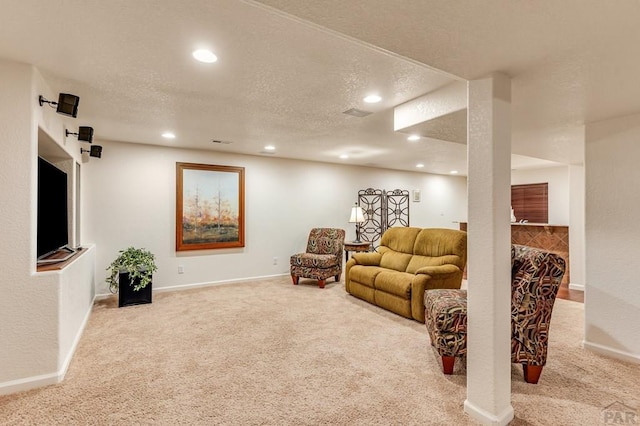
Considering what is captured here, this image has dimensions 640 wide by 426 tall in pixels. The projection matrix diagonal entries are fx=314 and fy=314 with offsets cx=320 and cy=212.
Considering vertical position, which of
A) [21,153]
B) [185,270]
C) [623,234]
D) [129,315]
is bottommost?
[129,315]

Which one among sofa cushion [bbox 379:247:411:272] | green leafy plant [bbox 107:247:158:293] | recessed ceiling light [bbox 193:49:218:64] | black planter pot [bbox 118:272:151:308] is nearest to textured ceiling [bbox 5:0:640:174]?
recessed ceiling light [bbox 193:49:218:64]

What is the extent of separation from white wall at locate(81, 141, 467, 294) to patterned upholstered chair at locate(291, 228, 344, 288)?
1.85ft

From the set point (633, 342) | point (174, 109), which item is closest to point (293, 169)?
point (174, 109)

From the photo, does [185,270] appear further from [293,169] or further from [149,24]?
[149,24]

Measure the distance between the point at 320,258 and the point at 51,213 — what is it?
355cm

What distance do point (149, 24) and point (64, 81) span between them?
1.39 metres

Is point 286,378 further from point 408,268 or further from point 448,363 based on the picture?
point 408,268

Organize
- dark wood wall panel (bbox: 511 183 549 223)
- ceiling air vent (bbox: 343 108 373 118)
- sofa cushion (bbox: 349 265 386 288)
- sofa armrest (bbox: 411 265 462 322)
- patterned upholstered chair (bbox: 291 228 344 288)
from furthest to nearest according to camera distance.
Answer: dark wood wall panel (bbox: 511 183 549 223) < patterned upholstered chair (bbox: 291 228 344 288) < sofa cushion (bbox: 349 265 386 288) < sofa armrest (bbox: 411 265 462 322) < ceiling air vent (bbox: 343 108 373 118)

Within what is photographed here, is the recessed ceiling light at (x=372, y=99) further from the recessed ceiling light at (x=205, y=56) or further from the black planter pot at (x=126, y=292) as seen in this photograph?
the black planter pot at (x=126, y=292)

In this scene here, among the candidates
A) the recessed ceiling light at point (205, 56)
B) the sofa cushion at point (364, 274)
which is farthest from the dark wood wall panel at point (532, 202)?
the recessed ceiling light at point (205, 56)

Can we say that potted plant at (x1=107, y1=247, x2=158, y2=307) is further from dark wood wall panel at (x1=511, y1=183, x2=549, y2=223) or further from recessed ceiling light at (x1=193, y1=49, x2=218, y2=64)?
dark wood wall panel at (x1=511, y1=183, x2=549, y2=223)

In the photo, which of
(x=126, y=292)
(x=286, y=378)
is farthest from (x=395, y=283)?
(x=126, y=292)

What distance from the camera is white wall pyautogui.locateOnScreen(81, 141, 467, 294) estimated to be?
464 cm

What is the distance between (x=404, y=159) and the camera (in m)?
6.29
